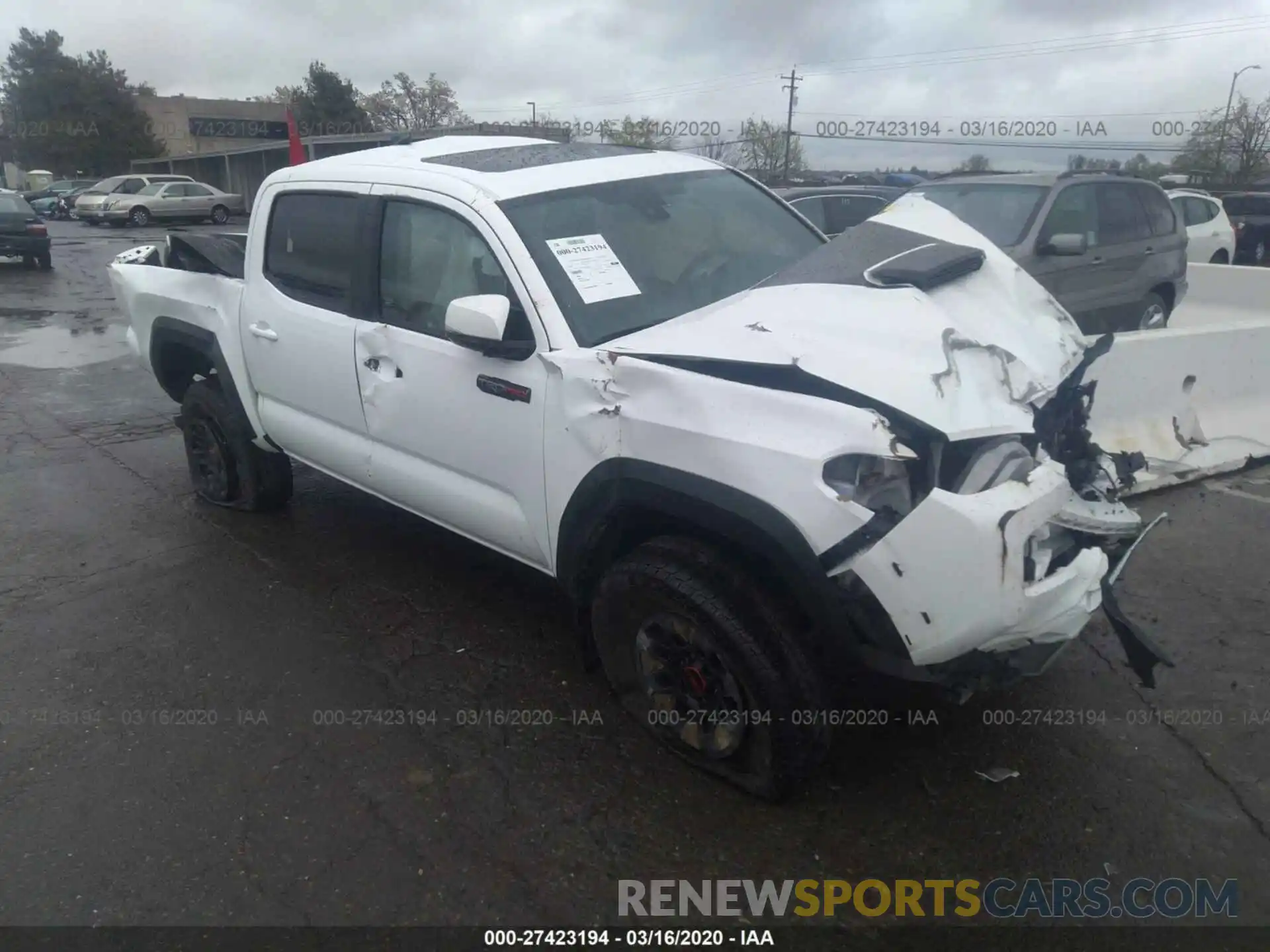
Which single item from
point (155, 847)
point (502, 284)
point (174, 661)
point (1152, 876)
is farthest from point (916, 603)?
point (174, 661)

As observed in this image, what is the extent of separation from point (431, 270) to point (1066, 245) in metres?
5.48

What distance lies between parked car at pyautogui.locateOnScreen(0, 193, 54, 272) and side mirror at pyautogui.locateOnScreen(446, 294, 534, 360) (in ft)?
62.0

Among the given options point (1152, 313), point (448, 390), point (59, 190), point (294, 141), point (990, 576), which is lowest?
point (990, 576)

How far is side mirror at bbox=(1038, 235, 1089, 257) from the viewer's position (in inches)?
283

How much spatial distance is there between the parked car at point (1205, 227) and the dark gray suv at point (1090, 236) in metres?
5.89

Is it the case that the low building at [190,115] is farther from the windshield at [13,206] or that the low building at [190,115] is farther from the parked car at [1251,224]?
the parked car at [1251,224]

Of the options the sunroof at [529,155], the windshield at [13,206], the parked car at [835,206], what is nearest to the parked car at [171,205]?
the windshield at [13,206]

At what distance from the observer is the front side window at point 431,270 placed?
3.40 m

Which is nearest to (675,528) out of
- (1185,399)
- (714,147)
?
(1185,399)

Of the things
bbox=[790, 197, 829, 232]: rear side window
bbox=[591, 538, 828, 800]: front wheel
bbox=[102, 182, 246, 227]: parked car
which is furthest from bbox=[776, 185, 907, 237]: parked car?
bbox=[102, 182, 246, 227]: parked car

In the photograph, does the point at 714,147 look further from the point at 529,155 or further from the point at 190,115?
the point at 190,115

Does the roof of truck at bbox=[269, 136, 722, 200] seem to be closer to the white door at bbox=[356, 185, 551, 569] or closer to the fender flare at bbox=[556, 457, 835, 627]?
the white door at bbox=[356, 185, 551, 569]

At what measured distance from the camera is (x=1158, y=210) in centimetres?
850

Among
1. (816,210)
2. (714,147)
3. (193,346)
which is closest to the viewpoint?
(193,346)
